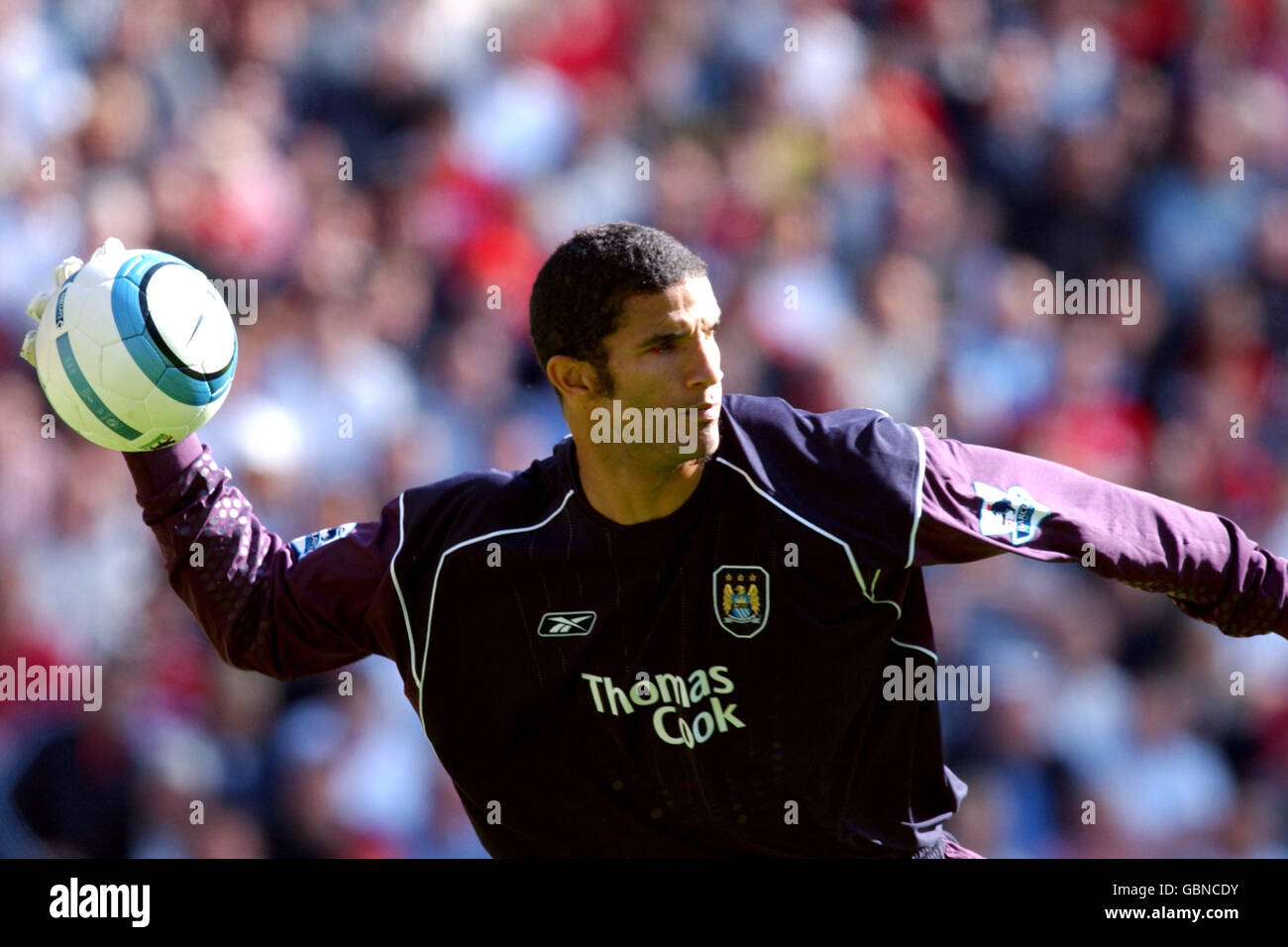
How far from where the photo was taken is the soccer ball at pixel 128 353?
11.3 feet

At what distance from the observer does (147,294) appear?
11.6 feet

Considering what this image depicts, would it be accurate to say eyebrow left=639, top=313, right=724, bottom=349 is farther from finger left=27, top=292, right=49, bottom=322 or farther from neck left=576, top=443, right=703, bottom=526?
finger left=27, top=292, right=49, bottom=322

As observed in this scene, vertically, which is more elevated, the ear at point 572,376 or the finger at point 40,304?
the finger at point 40,304

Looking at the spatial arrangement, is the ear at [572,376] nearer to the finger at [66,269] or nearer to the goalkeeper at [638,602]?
the goalkeeper at [638,602]

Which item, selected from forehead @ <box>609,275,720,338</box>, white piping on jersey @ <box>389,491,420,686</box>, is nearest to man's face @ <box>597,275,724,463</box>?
forehead @ <box>609,275,720,338</box>

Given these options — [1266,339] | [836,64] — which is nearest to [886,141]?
[836,64]

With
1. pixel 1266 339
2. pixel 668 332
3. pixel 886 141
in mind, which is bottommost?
pixel 1266 339

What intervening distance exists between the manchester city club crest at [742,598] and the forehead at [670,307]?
0.58 m

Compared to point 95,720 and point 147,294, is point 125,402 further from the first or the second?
point 95,720

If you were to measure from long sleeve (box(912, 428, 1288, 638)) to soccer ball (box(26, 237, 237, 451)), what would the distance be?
1.70 metres

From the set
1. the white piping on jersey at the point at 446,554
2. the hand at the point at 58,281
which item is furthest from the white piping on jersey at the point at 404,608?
the hand at the point at 58,281

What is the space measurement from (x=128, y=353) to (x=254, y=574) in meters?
0.58

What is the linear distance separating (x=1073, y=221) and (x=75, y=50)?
4.49 meters

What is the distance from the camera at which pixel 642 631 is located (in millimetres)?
3553
